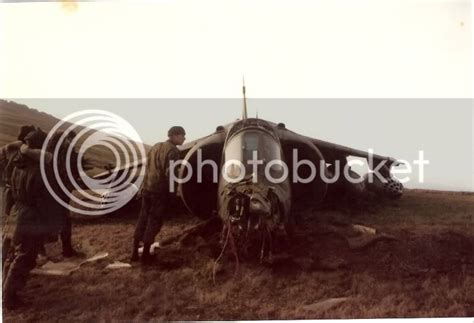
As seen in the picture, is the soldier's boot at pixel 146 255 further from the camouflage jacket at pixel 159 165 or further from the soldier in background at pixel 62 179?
the soldier in background at pixel 62 179

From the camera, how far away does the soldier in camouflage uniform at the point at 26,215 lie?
5695mm

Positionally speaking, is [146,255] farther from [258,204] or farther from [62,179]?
[258,204]

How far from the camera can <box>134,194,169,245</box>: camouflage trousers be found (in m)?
6.18

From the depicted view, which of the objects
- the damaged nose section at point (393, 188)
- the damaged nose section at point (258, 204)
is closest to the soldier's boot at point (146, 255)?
the damaged nose section at point (258, 204)

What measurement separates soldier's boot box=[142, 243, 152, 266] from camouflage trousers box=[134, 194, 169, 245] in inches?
1.6

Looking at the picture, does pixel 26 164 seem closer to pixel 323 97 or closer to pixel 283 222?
pixel 283 222

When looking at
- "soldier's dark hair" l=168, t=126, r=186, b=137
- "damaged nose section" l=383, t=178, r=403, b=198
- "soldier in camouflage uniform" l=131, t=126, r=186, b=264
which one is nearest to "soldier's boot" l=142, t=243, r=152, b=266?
"soldier in camouflage uniform" l=131, t=126, r=186, b=264

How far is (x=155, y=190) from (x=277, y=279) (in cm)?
177

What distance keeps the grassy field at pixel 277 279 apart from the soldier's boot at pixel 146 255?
0.09m

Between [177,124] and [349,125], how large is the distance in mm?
2196

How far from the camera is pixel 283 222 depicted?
5.89 m
